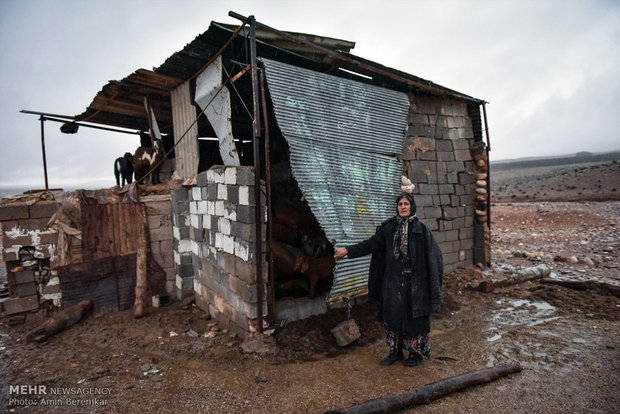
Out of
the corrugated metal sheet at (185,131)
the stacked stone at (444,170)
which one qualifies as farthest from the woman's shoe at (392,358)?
the corrugated metal sheet at (185,131)

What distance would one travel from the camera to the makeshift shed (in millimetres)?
4129

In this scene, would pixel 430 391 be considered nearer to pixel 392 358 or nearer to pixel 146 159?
pixel 392 358

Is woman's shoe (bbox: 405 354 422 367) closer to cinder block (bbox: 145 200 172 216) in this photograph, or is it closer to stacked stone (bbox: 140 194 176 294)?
stacked stone (bbox: 140 194 176 294)

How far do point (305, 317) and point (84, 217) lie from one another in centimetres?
407

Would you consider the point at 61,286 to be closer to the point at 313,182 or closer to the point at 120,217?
the point at 120,217

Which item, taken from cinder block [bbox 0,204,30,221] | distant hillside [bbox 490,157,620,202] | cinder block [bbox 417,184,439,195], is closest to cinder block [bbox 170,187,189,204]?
cinder block [bbox 0,204,30,221]

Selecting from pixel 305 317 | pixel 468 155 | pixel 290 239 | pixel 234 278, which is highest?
pixel 468 155

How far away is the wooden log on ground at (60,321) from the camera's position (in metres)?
4.84

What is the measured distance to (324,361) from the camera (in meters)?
3.88

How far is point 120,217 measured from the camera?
579 centimetres

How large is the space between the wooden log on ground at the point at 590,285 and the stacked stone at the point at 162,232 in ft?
23.7

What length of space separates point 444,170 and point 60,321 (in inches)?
289

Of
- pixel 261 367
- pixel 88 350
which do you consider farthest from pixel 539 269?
pixel 88 350

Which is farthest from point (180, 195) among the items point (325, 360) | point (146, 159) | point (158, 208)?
point (325, 360)
